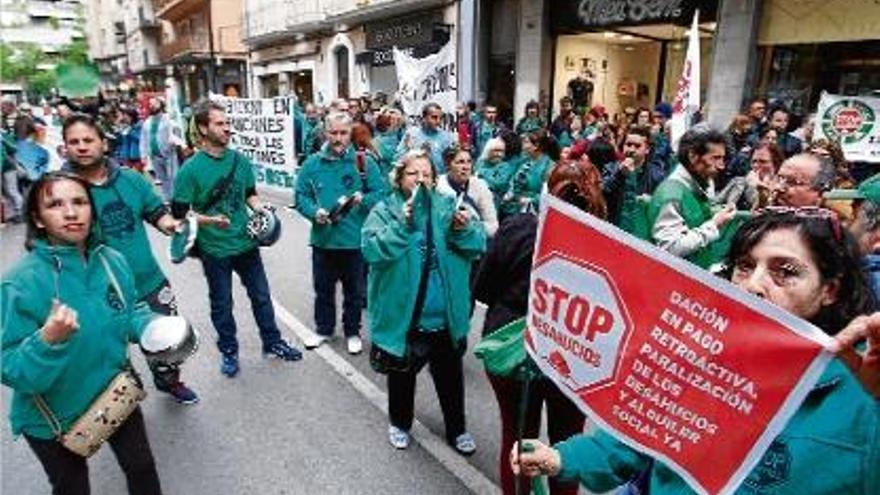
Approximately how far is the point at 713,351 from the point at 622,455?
1.97 feet

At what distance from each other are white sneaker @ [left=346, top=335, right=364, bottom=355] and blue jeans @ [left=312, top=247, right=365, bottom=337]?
0.27ft

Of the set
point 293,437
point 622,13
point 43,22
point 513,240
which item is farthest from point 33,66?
point 513,240

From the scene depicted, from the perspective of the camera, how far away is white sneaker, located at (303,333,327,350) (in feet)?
17.9

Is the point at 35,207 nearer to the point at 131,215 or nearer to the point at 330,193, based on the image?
the point at 131,215

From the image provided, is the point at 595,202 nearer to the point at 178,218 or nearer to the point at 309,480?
the point at 309,480

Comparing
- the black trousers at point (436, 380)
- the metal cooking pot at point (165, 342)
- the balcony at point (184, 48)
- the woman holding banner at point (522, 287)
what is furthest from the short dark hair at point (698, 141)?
the balcony at point (184, 48)

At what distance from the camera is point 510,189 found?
625cm

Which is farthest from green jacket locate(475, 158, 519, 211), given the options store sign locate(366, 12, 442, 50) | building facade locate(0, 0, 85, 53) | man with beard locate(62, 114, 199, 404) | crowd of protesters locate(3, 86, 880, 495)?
building facade locate(0, 0, 85, 53)

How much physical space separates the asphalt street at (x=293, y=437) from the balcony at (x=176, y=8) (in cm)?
3644

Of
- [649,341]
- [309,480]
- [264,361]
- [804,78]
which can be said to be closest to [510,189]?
[264,361]

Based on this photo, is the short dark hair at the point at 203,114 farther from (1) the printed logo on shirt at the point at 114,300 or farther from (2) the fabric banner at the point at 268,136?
(2) the fabric banner at the point at 268,136

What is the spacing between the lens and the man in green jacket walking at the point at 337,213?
5.30 metres

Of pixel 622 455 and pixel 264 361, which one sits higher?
pixel 622 455

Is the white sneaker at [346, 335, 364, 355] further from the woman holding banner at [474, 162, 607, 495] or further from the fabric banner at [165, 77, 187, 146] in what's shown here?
the fabric banner at [165, 77, 187, 146]
